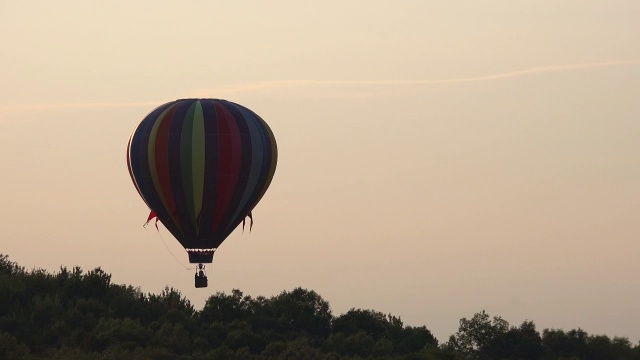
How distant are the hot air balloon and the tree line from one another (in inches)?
640

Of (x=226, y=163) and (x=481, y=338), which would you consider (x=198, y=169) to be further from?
(x=481, y=338)

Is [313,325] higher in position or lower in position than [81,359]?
higher

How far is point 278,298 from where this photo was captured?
152 meters

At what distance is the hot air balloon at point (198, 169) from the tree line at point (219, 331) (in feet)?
53.3

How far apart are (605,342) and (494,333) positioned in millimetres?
9276

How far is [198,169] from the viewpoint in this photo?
313ft

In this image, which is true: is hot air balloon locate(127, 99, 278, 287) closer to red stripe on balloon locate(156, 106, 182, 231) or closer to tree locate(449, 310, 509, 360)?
red stripe on balloon locate(156, 106, 182, 231)

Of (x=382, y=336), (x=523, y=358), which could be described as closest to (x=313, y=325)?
(x=382, y=336)

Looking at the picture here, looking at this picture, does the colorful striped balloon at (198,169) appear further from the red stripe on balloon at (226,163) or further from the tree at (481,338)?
the tree at (481,338)

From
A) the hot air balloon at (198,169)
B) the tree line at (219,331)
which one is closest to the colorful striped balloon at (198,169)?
the hot air balloon at (198,169)

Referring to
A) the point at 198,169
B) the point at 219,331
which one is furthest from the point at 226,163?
the point at 219,331

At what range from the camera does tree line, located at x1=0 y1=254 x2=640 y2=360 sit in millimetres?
119938

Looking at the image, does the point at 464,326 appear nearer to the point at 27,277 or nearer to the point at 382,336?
the point at 382,336

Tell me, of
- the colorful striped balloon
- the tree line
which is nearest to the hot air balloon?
the colorful striped balloon
